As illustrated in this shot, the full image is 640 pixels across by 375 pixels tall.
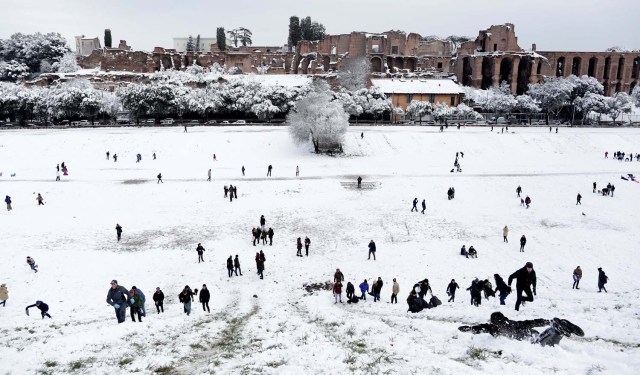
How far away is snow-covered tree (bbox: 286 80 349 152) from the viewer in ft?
138

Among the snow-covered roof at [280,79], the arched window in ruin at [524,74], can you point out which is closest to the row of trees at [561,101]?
the arched window in ruin at [524,74]

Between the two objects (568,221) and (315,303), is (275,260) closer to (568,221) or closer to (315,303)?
(315,303)

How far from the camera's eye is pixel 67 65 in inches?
2908

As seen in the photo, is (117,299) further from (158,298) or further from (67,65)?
(67,65)

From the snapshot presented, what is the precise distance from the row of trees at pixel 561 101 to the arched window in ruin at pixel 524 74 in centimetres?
930

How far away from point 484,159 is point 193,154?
27137 mm

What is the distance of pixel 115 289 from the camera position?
11.5 m

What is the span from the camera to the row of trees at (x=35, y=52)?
77.5 metres

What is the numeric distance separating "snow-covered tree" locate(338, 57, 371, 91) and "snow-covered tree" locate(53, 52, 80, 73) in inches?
1713

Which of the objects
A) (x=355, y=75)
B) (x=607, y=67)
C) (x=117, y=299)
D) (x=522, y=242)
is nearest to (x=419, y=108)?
(x=355, y=75)

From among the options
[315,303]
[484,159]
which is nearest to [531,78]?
[484,159]

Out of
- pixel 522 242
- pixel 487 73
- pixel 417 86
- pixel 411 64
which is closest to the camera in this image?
pixel 522 242

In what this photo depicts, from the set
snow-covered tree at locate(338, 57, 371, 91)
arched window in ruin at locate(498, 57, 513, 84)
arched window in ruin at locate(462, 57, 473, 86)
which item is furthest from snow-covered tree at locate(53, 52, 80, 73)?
arched window in ruin at locate(498, 57, 513, 84)

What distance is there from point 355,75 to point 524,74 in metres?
31.2
